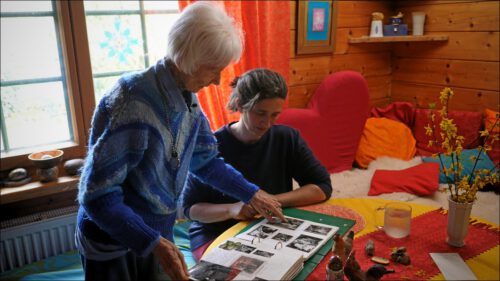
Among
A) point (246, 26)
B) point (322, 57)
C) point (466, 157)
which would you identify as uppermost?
point (246, 26)

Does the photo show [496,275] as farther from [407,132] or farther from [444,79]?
[444,79]

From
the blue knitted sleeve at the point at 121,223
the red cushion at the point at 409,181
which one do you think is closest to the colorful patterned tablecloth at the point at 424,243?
the blue knitted sleeve at the point at 121,223

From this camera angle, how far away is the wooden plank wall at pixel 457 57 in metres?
2.73

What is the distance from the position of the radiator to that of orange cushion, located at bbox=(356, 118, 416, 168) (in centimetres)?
189

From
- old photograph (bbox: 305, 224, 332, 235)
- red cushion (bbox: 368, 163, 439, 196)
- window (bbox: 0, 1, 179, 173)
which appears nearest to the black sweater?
old photograph (bbox: 305, 224, 332, 235)

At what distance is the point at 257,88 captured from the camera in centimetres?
151

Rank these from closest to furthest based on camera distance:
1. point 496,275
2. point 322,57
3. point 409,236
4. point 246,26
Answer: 1. point 496,275
2. point 409,236
3. point 246,26
4. point 322,57

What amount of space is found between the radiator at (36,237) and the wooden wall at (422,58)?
1.58m

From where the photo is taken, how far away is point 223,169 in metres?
1.31

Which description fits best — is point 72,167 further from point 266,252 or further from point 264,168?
point 266,252

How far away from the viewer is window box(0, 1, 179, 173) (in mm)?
1941

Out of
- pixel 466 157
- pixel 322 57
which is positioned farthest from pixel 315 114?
pixel 466 157

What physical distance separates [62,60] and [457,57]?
102 inches

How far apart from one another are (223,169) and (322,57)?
5.84 feet
